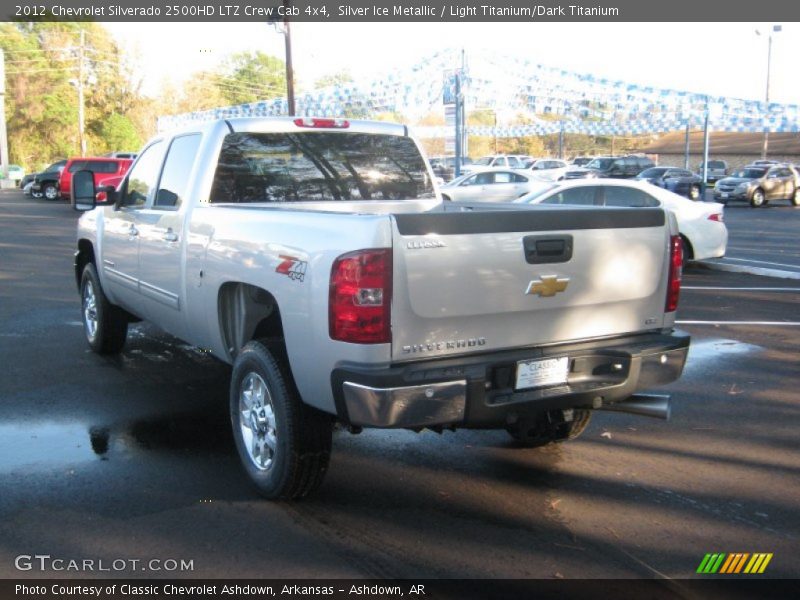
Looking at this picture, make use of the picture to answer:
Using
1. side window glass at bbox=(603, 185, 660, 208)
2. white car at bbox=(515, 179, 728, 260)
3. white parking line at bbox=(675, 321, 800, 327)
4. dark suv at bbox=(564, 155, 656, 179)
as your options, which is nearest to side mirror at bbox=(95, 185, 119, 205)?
white parking line at bbox=(675, 321, 800, 327)

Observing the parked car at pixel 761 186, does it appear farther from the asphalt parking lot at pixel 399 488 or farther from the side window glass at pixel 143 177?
the side window glass at pixel 143 177

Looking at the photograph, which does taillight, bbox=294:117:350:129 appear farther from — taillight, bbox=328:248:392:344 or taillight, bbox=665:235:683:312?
taillight, bbox=665:235:683:312

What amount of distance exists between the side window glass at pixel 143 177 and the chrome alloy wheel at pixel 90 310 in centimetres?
125

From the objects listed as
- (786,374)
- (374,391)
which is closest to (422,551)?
(374,391)

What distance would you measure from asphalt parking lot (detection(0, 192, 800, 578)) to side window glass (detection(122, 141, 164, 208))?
1515 millimetres

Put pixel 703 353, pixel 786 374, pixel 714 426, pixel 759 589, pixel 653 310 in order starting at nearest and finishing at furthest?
pixel 759 589, pixel 653 310, pixel 714 426, pixel 786 374, pixel 703 353

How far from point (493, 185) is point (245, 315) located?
2050 centimetres

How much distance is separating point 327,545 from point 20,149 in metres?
72.6

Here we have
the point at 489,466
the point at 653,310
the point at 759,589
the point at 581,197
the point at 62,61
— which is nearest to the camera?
the point at 759,589

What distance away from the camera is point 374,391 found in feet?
11.8

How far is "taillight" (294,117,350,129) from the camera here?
19.1 ft

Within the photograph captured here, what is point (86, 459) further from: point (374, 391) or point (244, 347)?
point (374, 391)

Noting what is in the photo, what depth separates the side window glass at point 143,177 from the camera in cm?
633

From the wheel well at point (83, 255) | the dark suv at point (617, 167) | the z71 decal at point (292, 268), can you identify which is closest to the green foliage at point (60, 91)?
the dark suv at point (617, 167)
